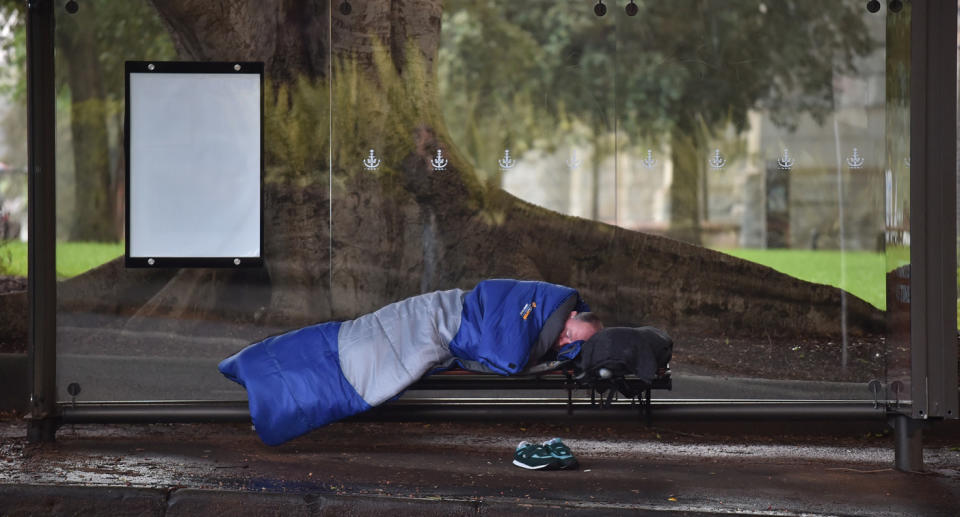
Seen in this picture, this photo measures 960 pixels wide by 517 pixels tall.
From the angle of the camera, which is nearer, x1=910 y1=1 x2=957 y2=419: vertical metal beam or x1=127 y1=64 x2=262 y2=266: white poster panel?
x1=910 y1=1 x2=957 y2=419: vertical metal beam

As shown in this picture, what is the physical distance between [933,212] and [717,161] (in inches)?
60.8

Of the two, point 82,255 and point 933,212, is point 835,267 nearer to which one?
point 933,212

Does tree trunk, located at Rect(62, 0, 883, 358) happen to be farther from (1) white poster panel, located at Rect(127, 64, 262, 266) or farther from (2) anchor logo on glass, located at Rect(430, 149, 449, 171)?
(1) white poster panel, located at Rect(127, 64, 262, 266)

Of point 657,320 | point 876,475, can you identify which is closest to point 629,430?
point 657,320

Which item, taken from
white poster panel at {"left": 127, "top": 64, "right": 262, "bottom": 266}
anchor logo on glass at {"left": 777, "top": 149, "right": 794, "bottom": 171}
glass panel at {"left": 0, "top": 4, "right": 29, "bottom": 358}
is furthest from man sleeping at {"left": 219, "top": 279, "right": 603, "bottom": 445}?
glass panel at {"left": 0, "top": 4, "right": 29, "bottom": 358}

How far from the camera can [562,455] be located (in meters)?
4.98

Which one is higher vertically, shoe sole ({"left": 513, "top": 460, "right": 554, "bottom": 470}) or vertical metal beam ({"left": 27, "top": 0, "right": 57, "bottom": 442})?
vertical metal beam ({"left": 27, "top": 0, "right": 57, "bottom": 442})

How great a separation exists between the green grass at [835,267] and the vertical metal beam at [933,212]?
68cm

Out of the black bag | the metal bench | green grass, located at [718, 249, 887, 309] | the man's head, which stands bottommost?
the metal bench

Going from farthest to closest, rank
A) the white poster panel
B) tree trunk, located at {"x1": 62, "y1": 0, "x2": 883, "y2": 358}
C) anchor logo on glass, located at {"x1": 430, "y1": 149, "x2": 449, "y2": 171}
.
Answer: anchor logo on glass, located at {"x1": 430, "y1": 149, "x2": 449, "y2": 171} < tree trunk, located at {"x1": 62, "y1": 0, "x2": 883, "y2": 358} < the white poster panel

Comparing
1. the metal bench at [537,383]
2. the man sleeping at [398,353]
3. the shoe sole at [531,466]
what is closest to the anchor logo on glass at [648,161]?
the man sleeping at [398,353]

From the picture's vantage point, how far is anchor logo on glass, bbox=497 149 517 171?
6.16m

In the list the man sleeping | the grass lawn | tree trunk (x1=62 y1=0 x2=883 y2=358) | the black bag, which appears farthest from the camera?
tree trunk (x1=62 y1=0 x2=883 y2=358)

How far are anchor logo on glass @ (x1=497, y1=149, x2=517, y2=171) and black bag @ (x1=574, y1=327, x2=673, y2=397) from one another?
5.38 ft
